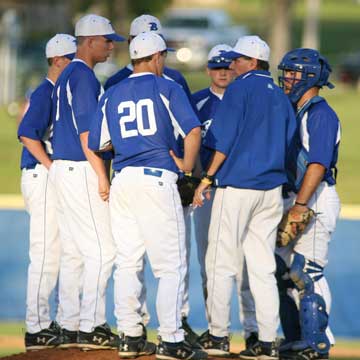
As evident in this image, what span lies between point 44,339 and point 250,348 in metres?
1.48

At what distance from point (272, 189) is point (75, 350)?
5.83ft

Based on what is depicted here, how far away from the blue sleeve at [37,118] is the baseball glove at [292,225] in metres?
1.84

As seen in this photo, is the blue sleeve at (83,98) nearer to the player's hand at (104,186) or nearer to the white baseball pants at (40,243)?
the player's hand at (104,186)

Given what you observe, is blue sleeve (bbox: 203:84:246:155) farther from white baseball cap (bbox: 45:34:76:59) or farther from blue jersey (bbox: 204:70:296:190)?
white baseball cap (bbox: 45:34:76:59)

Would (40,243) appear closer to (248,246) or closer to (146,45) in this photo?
(248,246)

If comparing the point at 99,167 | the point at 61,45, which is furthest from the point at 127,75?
the point at 99,167

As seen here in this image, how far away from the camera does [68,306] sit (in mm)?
7922

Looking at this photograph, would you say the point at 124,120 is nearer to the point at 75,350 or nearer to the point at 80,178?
the point at 80,178

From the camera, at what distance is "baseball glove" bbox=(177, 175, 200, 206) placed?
25.2ft

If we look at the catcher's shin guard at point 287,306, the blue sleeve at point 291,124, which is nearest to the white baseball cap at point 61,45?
the blue sleeve at point 291,124

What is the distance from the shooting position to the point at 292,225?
7.79 m

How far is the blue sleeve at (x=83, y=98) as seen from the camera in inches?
302

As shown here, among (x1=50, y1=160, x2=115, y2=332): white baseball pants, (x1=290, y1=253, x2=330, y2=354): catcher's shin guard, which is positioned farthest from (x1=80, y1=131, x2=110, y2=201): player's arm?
(x1=290, y1=253, x2=330, y2=354): catcher's shin guard

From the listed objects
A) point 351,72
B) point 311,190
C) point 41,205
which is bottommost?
point 41,205
